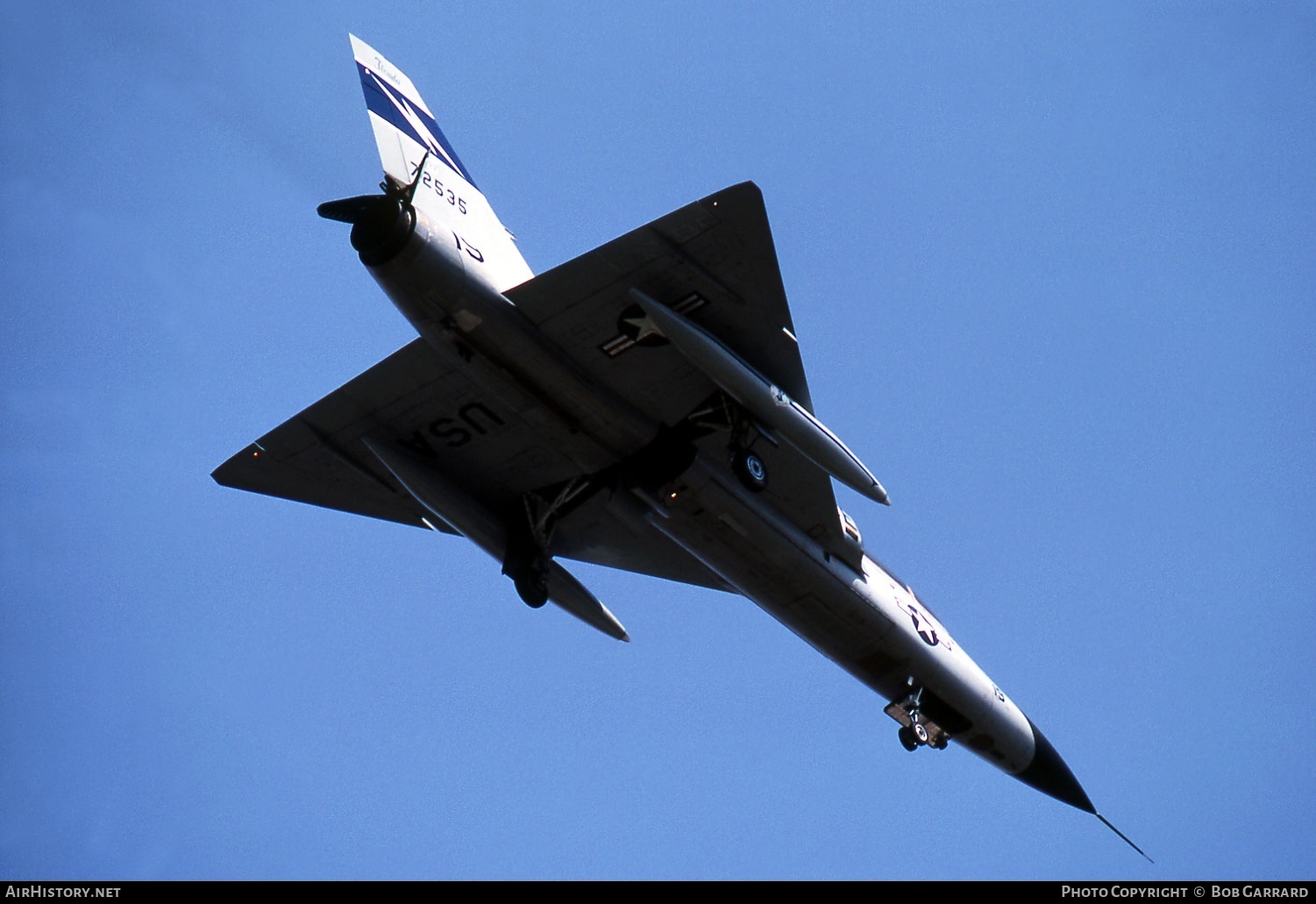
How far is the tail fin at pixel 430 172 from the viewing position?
1905cm

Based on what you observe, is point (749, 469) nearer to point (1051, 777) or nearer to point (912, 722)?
point (912, 722)

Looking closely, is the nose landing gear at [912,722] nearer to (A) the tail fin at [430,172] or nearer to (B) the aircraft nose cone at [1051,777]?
(B) the aircraft nose cone at [1051,777]

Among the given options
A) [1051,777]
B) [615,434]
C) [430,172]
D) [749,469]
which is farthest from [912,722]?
[430,172]

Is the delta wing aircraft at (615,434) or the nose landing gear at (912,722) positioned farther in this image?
the nose landing gear at (912,722)

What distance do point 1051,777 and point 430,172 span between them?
1503 cm

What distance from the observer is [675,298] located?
62.5 ft

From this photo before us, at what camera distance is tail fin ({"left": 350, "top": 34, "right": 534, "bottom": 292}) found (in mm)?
19050

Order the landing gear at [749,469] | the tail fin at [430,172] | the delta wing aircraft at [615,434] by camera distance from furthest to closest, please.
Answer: the landing gear at [749,469], the tail fin at [430,172], the delta wing aircraft at [615,434]

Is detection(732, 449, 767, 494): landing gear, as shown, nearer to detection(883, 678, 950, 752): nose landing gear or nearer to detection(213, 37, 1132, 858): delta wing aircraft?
detection(213, 37, 1132, 858): delta wing aircraft

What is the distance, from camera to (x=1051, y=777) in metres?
25.9

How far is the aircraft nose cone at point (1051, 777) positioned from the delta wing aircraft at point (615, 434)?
0.03 m

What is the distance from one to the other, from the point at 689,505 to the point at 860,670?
4.89 meters

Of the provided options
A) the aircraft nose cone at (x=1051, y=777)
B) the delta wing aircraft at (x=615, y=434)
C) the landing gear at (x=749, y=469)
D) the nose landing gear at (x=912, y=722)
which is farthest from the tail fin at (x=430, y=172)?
the aircraft nose cone at (x=1051, y=777)
